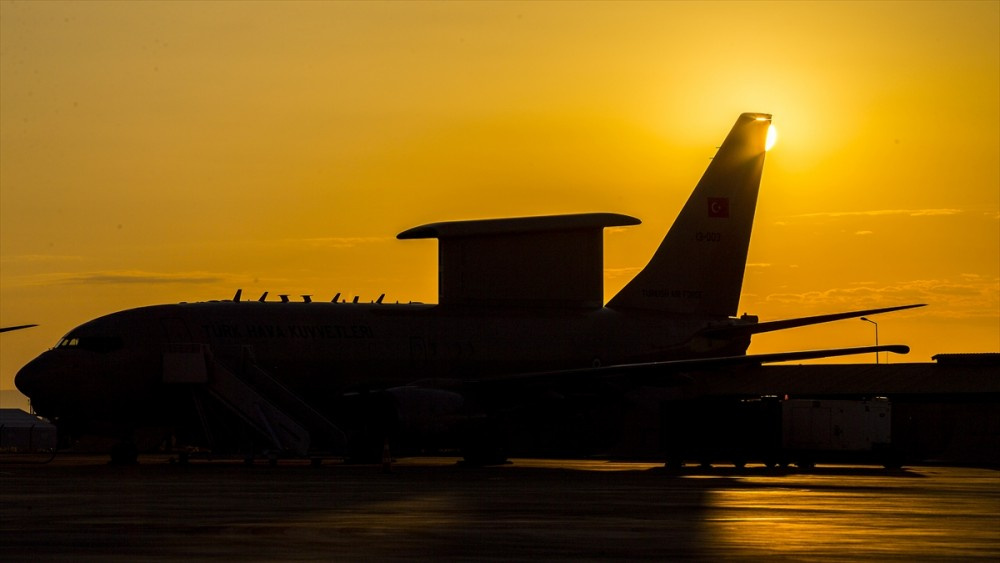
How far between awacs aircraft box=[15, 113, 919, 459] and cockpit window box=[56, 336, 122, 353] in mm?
43

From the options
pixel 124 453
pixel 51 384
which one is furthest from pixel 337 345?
pixel 51 384

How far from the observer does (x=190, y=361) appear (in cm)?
4544

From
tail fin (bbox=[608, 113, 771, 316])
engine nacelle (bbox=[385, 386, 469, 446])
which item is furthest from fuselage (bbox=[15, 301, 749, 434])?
engine nacelle (bbox=[385, 386, 469, 446])

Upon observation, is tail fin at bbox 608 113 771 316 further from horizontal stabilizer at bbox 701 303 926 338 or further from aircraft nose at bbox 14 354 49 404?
aircraft nose at bbox 14 354 49 404

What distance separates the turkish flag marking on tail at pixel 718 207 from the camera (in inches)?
2293

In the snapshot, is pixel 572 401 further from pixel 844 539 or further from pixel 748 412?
pixel 844 539

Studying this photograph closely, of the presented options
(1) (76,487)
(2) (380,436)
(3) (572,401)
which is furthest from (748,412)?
(1) (76,487)

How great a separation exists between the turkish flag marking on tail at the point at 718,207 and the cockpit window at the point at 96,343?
2345cm

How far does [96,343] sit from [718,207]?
24405 millimetres

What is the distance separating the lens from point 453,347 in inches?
2030

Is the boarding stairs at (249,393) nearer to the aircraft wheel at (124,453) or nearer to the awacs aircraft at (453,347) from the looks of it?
the awacs aircraft at (453,347)

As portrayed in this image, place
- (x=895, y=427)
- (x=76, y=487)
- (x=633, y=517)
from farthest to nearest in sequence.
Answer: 1. (x=895, y=427)
2. (x=76, y=487)
3. (x=633, y=517)

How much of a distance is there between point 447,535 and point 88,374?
28.0 metres

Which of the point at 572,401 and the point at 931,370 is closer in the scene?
the point at 572,401
